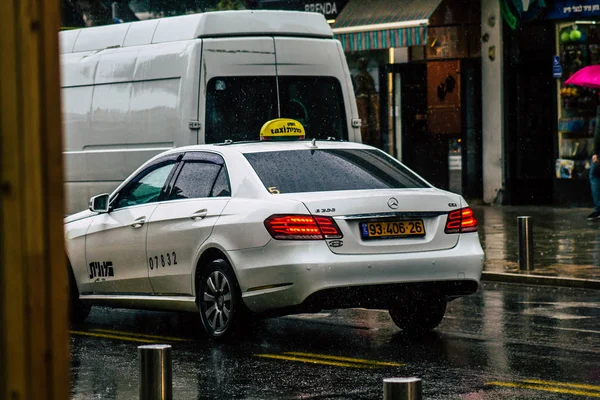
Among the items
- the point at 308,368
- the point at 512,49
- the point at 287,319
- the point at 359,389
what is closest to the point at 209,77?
the point at 287,319

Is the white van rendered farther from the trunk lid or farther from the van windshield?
the trunk lid

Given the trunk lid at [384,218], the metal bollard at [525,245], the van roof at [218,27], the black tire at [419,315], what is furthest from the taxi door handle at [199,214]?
the metal bollard at [525,245]

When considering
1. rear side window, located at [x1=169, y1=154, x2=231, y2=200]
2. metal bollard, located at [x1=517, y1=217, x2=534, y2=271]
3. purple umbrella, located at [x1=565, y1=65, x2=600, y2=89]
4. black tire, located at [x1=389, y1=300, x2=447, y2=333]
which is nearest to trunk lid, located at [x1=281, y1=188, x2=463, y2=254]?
black tire, located at [x1=389, y1=300, x2=447, y2=333]

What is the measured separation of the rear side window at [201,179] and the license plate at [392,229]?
1.18m

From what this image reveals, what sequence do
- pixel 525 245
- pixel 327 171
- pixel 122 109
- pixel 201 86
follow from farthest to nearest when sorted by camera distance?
pixel 122 109, pixel 201 86, pixel 525 245, pixel 327 171

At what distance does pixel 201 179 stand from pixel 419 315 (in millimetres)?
1914

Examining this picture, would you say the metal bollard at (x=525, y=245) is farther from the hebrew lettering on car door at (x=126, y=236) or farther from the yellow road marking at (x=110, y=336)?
the yellow road marking at (x=110, y=336)

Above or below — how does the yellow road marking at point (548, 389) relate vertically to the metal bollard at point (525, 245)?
below

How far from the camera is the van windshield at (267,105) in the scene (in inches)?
595

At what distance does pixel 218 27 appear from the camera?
15203 mm

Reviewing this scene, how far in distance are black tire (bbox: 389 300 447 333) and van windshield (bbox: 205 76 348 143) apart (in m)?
5.13

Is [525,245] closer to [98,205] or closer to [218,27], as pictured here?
[218,27]

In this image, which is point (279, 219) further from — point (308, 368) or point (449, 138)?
point (449, 138)

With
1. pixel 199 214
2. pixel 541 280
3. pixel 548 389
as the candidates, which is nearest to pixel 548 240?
pixel 541 280
